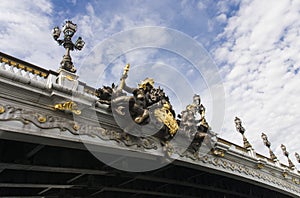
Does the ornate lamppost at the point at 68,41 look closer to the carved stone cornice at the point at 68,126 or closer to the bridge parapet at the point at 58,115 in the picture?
the bridge parapet at the point at 58,115

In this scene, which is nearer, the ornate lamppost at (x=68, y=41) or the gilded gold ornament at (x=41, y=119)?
the gilded gold ornament at (x=41, y=119)

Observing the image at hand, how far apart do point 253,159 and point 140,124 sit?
541 inches

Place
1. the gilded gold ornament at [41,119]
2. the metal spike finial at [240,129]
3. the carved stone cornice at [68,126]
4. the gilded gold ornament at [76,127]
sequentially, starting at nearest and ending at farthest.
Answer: the carved stone cornice at [68,126] < the gilded gold ornament at [41,119] < the gilded gold ornament at [76,127] < the metal spike finial at [240,129]

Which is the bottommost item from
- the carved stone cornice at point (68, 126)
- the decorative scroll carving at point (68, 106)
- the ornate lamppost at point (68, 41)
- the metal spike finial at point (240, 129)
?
the carved stone cornice at point (68, 126)

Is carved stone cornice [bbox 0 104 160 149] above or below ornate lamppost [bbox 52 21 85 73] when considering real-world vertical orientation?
below

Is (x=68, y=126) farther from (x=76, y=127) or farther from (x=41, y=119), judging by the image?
(x=41, y=119)

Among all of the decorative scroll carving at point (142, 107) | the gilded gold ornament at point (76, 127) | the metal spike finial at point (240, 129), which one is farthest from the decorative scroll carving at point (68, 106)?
the metal spike finial at point (240, 129)

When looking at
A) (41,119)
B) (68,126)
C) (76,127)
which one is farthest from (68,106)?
(41,119)

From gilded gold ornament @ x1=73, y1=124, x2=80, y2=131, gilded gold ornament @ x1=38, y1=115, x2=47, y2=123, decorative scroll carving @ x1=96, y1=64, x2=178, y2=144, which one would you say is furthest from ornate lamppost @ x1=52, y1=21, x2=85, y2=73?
gilded gold ornament @ x1=38, y1=115, x2=47, y2=123

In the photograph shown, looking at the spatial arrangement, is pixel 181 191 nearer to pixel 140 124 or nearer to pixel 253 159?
pixel 253 159

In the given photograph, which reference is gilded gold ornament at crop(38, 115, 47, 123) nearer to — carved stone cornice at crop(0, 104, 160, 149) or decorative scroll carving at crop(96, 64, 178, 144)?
carved stone cornice at crop(0, 104, 160, 149)

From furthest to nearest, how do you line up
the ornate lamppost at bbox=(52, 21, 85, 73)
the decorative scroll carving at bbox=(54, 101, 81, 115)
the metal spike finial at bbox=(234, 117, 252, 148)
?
the metal spike finial at bbox=(234, 117, 252, 148), the ornate lamppost at bbox=(52, 21, 85, 73), the decorative scroll carving at bbox=(54, 101, 81, 115)

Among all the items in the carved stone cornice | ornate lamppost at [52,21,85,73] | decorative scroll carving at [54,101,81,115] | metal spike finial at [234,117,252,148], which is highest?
ornate lamppost at [52,21,85,73]

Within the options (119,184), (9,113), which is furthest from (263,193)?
(9,113)
